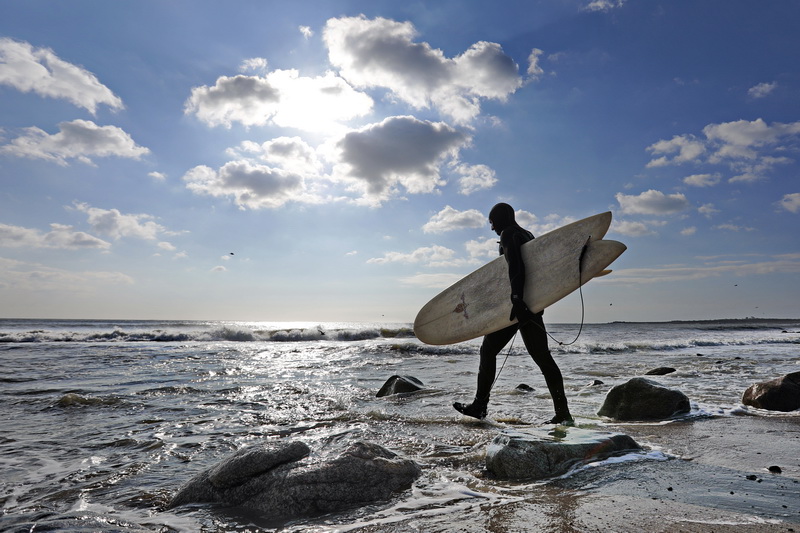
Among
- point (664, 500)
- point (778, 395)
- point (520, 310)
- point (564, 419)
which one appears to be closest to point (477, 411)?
point (564, 419)

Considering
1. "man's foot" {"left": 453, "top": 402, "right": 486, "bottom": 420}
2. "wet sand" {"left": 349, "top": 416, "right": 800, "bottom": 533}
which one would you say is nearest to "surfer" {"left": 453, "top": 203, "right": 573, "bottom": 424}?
"man's foot" {"left": 453, "top": 402, "right": 486, "bottom": 420}

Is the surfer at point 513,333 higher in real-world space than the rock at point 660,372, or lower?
higher

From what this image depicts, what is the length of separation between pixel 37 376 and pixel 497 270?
29.8ft

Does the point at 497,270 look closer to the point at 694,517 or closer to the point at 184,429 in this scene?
the point at 694,517

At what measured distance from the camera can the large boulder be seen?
2541 mm

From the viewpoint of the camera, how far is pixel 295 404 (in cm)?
591

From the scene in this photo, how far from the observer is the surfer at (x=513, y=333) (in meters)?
4.24

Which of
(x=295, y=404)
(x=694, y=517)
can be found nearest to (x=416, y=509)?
(x=694, y=517)

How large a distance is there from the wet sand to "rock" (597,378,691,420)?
1400 mm

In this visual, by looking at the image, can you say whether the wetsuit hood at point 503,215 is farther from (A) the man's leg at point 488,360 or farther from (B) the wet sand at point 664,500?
(B) the wet sand at point 664,500

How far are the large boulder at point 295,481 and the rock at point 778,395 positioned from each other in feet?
15.0

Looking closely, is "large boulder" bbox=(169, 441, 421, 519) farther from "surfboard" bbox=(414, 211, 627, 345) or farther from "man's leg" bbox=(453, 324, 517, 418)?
"surfboard" bbox=(414, 211, 627, 345)

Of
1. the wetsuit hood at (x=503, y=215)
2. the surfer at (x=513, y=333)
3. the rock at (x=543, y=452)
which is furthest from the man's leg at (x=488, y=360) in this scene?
the rock at (x=543, y=452)

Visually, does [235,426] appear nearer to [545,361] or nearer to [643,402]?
[545,361]
